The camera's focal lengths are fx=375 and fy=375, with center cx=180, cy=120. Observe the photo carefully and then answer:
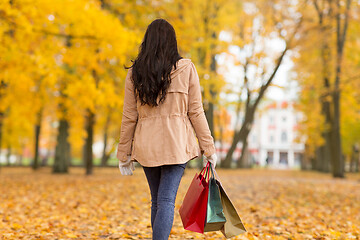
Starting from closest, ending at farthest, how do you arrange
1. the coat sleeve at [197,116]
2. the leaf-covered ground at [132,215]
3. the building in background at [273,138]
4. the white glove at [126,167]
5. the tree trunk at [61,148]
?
the coat sleeve at [197,116] → the white glove at [126,167] → the leaf-covered ground at [132,215] → the tree trunk at [61,148] → the building in background at [273,138]

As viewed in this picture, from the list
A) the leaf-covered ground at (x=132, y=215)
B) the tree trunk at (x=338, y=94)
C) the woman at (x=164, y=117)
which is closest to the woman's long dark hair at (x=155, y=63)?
the woman at (x=164, y=117)

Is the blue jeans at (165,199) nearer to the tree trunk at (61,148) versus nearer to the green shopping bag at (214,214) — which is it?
the green shopping bag at (214,214)

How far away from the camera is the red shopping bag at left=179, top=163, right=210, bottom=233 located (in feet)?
9.30

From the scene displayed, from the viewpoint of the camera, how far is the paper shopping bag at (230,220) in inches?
112

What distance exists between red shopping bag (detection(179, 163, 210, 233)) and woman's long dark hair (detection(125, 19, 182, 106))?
0.72 metres

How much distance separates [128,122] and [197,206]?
0.83 m

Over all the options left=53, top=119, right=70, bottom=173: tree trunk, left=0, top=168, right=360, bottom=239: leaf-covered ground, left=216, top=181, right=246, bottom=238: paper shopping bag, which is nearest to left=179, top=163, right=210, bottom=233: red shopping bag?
left=216, top=181, right=246, bottom=238: paper shopping bag

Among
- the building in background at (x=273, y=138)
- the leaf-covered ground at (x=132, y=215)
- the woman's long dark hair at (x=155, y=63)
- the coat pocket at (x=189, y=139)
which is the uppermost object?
the building in background at (x=273, y=138)

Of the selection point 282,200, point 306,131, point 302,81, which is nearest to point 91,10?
point 282,200

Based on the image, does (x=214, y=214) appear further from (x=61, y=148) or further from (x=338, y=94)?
(x=338, y=94)

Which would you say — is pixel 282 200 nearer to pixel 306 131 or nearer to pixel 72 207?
pixel 72 207

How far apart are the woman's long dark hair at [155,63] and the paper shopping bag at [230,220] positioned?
2.91 ft

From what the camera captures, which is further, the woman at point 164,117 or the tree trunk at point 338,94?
the tree trunk at point 338,94

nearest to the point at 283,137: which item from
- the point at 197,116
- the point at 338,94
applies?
the point at 338,94
